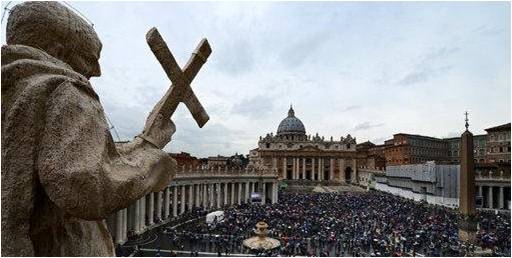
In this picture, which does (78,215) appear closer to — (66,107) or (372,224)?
(66,107)

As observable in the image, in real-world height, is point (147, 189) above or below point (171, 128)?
below

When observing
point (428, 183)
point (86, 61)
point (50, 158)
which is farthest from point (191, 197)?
point (50, 158)

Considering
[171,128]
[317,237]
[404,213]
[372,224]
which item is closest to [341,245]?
[317,237]

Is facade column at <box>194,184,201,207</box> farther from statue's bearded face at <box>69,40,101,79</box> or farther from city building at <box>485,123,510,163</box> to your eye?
city building at <box>485,123,510,163</box>

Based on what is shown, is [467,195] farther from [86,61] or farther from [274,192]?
[274,192]

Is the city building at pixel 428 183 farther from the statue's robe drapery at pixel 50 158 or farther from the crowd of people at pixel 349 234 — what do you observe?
the statue's robe drapery at pixel 50 158

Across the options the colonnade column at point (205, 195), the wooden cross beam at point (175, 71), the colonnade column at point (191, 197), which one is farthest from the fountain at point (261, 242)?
the colonnade column at point (205, 195)
